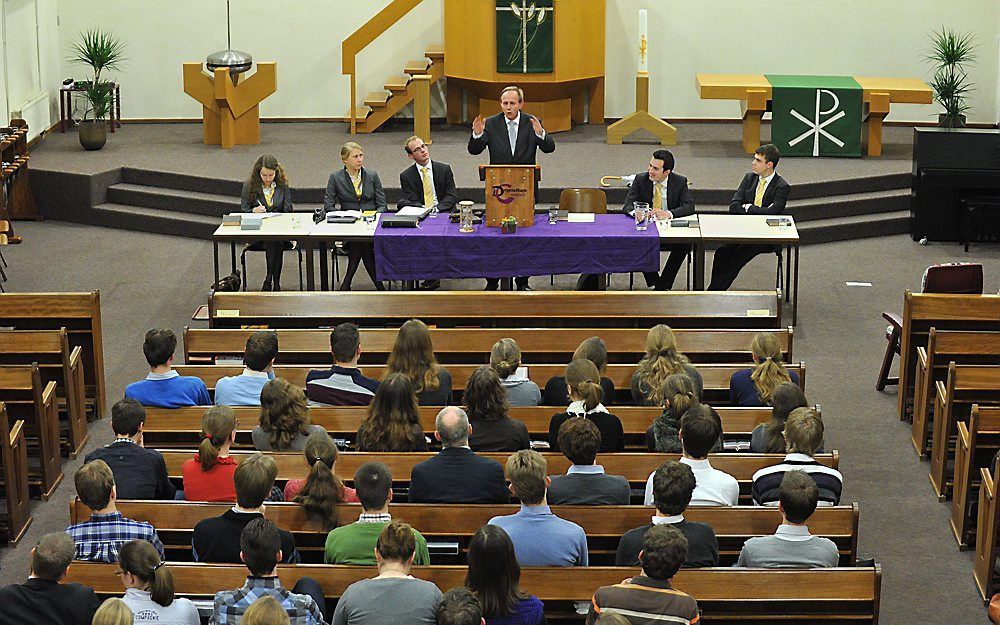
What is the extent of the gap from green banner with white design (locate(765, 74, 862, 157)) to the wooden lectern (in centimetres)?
475

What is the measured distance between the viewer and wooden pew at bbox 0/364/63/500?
6.97 m

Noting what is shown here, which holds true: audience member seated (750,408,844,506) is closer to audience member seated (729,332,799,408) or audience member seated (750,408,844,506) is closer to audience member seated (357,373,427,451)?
audience member seated (729,332,799,408)

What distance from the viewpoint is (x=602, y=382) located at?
675cm

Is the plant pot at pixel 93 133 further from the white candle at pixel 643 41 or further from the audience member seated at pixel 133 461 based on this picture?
the audience member seated at pixel 133 461

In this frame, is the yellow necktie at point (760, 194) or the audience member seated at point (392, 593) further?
the yellow necktie at point (760, 194)

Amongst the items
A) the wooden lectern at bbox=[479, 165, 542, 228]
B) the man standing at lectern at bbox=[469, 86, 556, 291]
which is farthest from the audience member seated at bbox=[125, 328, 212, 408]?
the man standing at lectern at bbox=[469, 86, 556, 291]

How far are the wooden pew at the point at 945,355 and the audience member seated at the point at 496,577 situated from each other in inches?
155

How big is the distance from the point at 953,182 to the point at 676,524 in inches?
318

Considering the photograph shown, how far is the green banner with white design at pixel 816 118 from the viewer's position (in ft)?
44.2

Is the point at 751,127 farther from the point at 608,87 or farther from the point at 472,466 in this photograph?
the point at 472,466

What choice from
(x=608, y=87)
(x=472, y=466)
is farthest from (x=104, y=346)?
(x=608, y=87)

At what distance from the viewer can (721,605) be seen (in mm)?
4719

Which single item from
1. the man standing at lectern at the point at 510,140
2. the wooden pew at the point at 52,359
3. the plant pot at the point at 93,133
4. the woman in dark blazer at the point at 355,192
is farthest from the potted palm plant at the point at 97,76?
the wooden pew at the point at 52,359

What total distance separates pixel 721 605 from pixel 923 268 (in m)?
7.18
